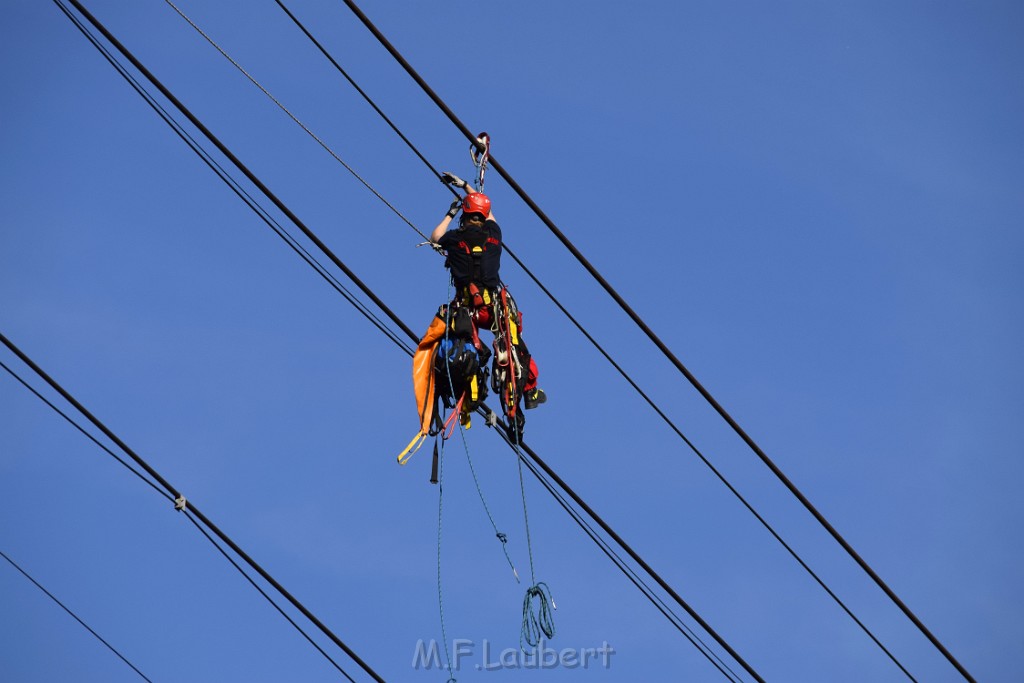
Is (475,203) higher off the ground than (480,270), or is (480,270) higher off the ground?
(475,203)

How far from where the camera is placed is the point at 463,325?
15195mm

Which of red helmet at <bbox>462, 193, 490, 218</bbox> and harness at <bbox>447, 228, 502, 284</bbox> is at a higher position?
red helmet at <bbox>462, 193, 490, 218</bbox>

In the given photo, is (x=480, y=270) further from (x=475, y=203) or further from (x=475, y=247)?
(x=475, y=203)

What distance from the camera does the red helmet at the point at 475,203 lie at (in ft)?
50.2

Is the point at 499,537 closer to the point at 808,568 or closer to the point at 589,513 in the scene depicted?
the point at 589,513

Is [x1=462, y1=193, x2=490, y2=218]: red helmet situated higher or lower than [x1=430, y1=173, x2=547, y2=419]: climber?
higher

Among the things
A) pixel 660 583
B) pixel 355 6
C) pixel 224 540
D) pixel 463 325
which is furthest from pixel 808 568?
pixel 355 6

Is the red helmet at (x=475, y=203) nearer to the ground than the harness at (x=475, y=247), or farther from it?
farther from it

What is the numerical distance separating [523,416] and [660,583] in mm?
2384

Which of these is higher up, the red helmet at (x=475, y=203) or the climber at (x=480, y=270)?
the red helmet at (x=475, y=203)

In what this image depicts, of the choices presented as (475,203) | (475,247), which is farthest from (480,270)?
(475,203)

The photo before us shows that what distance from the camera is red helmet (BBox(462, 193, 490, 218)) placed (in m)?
15.3

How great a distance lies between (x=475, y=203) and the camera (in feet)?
50.2

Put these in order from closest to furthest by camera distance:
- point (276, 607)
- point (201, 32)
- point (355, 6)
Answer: point (355, 6) < point (201, 32) < point (276, 607)
